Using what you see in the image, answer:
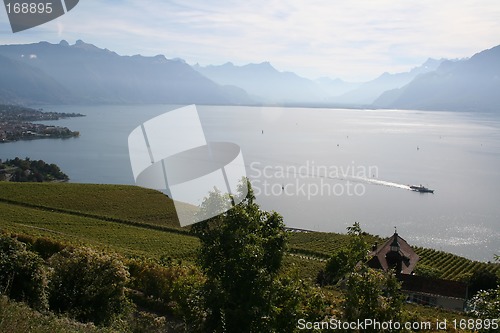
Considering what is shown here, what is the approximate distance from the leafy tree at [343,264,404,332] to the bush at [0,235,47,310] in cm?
508

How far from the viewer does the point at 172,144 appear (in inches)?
2643

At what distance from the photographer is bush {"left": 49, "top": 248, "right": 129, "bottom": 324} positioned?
802 cm

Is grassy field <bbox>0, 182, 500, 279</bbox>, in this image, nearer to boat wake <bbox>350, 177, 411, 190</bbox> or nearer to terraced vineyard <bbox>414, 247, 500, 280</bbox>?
terraced vineyard <bbox>414, 247, 500, 280</bbox>

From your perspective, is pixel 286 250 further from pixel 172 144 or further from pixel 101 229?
pixel 172 144

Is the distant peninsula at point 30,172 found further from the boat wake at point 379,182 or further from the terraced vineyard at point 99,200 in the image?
the boat wake at point 379,182

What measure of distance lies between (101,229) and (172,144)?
44.9 m

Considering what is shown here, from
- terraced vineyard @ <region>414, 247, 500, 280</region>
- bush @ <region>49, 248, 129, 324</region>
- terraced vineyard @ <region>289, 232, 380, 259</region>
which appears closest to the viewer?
bush @ <region>49, 248, 129, 324</region>

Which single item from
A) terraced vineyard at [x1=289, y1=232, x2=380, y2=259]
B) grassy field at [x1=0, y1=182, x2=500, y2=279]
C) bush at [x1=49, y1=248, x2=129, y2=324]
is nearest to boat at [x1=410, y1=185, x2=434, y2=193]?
terraced vineyard at [x1=289, y1=232, x2=380, y2=259]

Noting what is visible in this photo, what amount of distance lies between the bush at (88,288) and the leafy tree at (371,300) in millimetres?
4673

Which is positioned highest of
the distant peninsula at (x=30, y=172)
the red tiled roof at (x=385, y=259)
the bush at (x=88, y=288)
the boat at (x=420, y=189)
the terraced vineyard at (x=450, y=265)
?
the bush at (x=88, y=288)

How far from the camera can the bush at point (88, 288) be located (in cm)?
802

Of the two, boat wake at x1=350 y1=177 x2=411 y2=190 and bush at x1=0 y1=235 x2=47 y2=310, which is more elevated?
bush at x1=0 y1=235 x2=47 y2=310

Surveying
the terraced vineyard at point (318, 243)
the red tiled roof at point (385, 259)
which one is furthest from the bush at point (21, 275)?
the terraced vineyard at point (318, 243)

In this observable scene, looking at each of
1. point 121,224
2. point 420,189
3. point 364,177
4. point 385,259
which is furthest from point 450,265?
point 364,177
